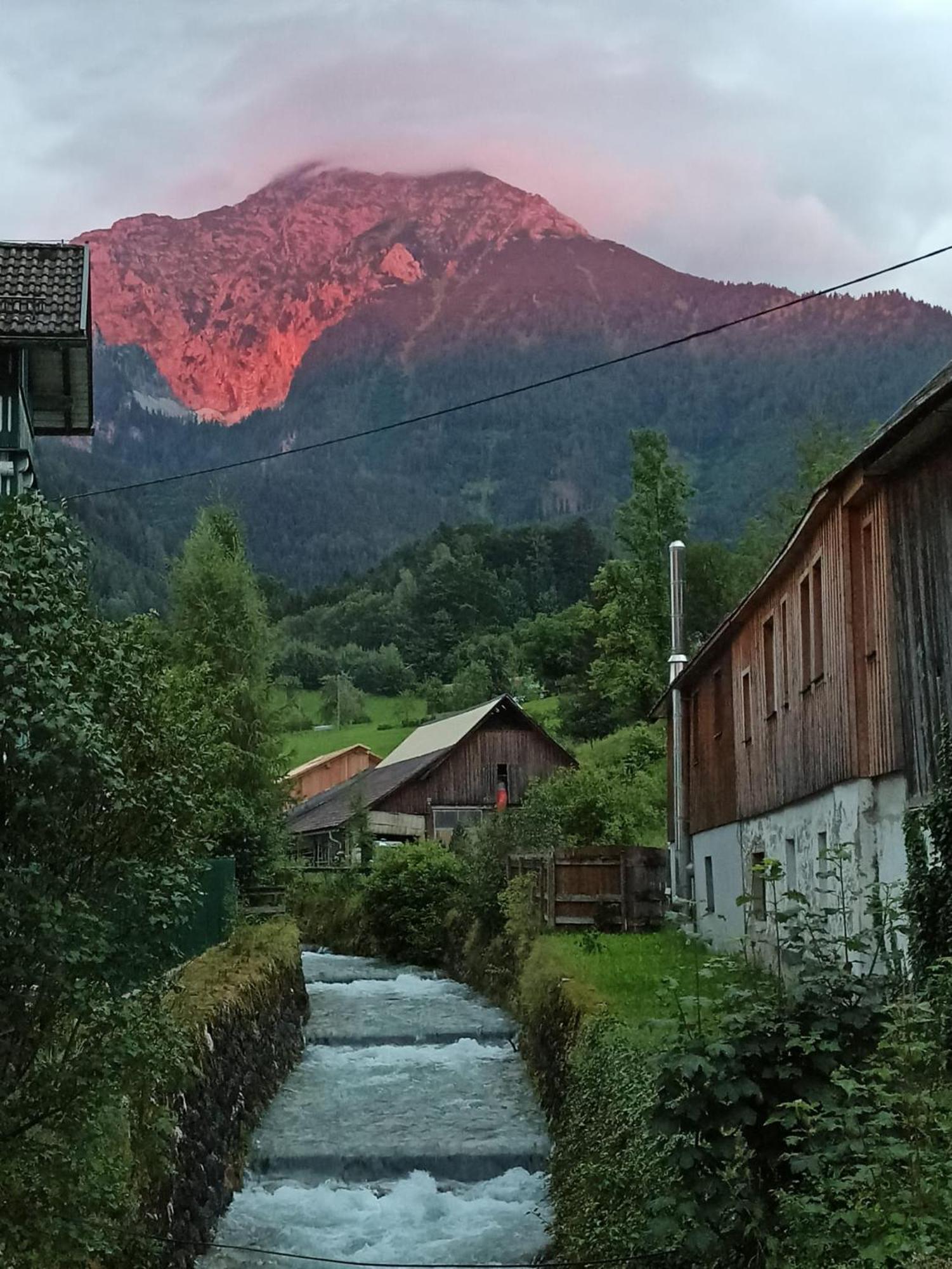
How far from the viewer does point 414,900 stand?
3694cm

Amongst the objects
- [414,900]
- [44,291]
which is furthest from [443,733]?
[44,291]

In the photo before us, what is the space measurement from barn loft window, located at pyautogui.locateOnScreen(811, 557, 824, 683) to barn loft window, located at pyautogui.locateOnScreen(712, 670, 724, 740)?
28.2 ft

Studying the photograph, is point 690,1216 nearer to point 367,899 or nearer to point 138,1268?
point 138,1268

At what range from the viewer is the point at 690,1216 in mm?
7996

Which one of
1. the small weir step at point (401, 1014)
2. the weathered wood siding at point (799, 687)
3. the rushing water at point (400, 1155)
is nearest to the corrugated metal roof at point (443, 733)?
the small weir step at point (401, 1014)

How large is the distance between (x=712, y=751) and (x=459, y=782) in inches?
1169

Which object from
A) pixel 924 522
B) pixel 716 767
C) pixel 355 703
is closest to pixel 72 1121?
pixel 924 522

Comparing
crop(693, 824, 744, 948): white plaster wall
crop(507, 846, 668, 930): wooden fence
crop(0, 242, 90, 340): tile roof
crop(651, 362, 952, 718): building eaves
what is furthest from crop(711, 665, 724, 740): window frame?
crop(0, 242, 90, 340): tile roof

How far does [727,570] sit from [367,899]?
94.0 ft

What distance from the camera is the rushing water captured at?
43.8 feet

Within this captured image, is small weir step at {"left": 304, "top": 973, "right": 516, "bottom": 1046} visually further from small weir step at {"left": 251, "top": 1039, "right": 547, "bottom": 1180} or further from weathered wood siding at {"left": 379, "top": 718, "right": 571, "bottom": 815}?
weathered wood siding at {"left": 379, "top": 718, "right": 571, "bottom": 815}

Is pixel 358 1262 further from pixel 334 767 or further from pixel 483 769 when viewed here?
pixel 334 767

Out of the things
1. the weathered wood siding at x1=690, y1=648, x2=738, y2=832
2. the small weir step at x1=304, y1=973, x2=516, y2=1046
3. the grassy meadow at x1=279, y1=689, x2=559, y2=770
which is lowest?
the small weir step at x1=304, y1=973, x2=516, y2=1046

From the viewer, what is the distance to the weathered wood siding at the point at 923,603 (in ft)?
38.9
